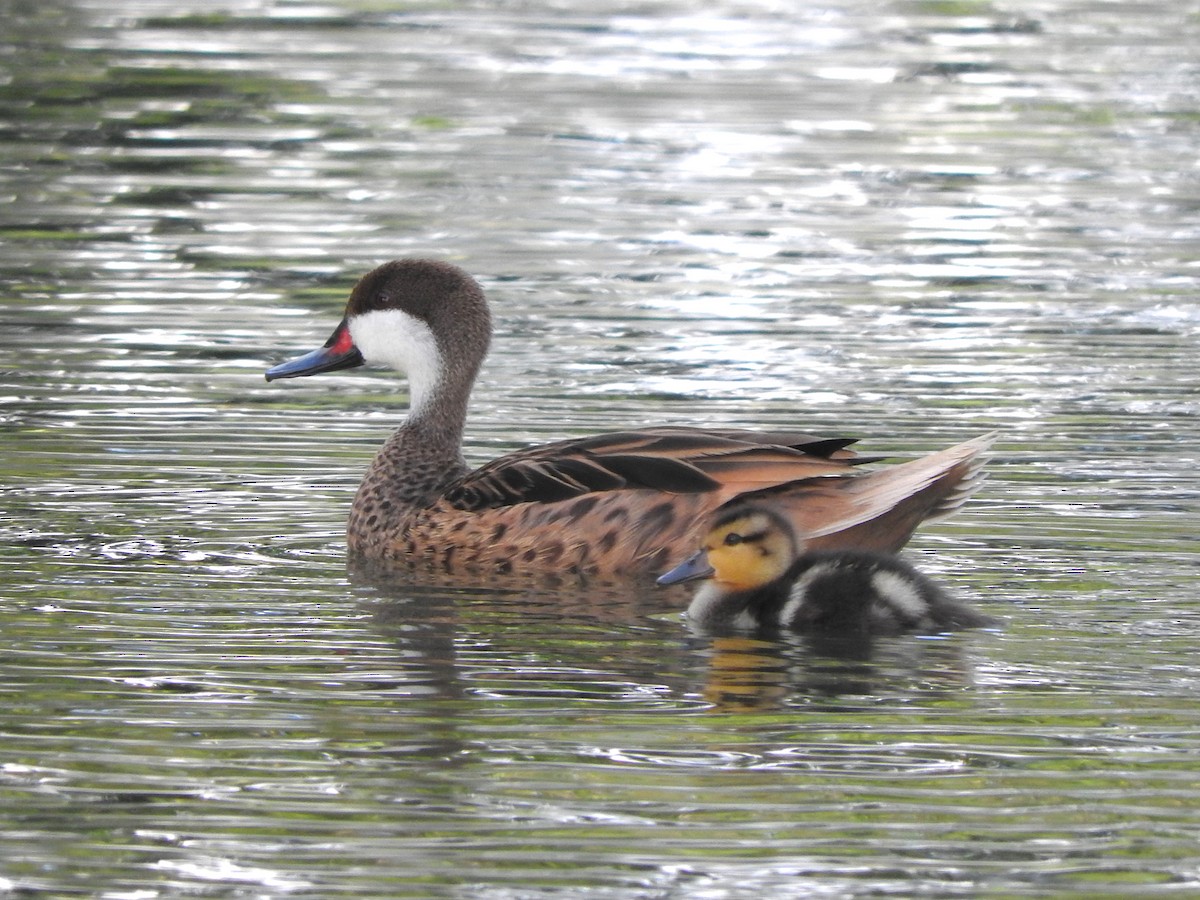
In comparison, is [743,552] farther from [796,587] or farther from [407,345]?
[407,345]

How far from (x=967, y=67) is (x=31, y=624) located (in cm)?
1300

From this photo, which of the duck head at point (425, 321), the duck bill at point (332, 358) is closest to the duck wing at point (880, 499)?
the duck head at point (425, 321)

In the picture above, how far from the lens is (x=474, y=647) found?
6902mm

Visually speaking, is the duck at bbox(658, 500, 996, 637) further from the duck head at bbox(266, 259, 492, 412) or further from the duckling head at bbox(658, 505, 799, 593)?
the duck head at bbox(266, 259, 492, 412)

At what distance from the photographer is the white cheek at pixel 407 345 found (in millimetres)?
8875

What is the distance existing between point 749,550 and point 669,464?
0.56 meters

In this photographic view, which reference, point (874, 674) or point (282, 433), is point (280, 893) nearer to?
point (874, 674)

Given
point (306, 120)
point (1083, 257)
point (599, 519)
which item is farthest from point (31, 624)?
point (306, 120)

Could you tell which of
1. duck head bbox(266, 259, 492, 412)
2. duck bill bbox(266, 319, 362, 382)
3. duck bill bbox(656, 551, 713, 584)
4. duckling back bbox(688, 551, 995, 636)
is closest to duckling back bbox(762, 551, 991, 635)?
duckling back bbox(688, 551, 995, 636)

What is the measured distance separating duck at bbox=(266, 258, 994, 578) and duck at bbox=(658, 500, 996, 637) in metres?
0.20

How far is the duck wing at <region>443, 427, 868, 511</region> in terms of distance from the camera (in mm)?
7691

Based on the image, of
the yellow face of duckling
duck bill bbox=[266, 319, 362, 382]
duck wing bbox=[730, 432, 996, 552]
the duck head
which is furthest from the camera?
duck bill bbox=[266, 319, 362, 382]

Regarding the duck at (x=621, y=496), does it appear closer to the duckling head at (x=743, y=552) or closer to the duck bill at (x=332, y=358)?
the duckling head at (x=743, y=552)

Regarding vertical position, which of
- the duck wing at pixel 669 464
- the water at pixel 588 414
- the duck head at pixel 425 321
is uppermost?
the duck head at pixel 425 321
